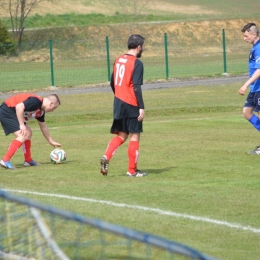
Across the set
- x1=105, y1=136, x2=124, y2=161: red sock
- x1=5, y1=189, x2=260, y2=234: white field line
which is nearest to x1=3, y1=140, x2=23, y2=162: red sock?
x1=105, y1=136, x2=124, y2=161: red sock

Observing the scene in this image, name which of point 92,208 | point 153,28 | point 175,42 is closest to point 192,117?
point 92,208

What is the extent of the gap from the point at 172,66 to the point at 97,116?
23230mm

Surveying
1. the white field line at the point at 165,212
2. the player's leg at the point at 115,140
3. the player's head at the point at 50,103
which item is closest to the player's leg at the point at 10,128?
the player's head at the point at 50,103

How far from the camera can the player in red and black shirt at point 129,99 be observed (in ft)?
35.1

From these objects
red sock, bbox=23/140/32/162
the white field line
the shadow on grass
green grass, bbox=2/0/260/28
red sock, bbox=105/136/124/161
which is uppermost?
red sock, bbox=105/136/124/161

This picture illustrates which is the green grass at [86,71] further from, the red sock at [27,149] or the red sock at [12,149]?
the red sock at [12,149]

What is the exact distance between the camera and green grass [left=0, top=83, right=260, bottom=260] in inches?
303

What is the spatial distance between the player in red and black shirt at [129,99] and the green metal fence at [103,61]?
22.9 m

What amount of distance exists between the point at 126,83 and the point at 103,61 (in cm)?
3233

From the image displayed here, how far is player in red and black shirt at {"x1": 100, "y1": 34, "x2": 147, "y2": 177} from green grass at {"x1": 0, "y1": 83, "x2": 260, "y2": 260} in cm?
34

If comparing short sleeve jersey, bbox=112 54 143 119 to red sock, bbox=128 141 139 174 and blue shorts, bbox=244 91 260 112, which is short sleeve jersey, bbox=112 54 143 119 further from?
blue shorts, bbox=244 91 260 112

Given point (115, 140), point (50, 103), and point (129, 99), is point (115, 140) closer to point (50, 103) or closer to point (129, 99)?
point (129, 99)

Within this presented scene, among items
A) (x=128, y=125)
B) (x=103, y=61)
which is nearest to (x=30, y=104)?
(x=128, y=125)

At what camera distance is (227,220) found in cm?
801
